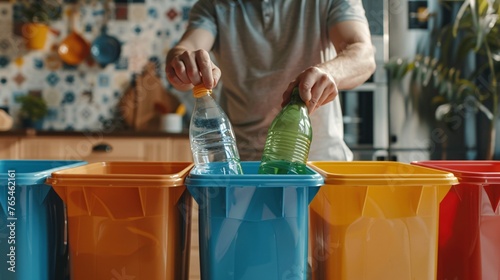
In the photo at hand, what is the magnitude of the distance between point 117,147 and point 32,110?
2.79ft

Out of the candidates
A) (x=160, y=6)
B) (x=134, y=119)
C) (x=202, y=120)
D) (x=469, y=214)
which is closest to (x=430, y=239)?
(x=469, y=214)

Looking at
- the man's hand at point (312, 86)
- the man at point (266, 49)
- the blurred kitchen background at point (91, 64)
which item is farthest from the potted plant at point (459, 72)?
the man's hand at point (312, 86)

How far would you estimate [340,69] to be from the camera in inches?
41.8

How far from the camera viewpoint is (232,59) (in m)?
1.34

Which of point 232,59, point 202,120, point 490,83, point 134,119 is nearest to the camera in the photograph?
point 202,120

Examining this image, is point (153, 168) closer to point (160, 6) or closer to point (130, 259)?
point (130, 259)

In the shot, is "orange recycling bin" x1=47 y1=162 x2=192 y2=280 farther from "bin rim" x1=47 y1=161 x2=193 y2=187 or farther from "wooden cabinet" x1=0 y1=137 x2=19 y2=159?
"wooden cabinet" x1=0 y1=137 x2=19 y2=159

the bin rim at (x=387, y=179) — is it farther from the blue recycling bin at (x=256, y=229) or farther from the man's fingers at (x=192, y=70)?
the man's fingers at (x=192, y=70)

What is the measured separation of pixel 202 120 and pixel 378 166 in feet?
1.20

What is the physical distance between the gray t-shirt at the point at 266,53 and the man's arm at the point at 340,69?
7 cm

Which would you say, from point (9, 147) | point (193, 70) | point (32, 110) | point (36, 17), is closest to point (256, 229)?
point (193, 70)

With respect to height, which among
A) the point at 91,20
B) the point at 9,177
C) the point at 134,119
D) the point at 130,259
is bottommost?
the point at 130,259

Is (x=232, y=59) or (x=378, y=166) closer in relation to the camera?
(x=378, y=166)

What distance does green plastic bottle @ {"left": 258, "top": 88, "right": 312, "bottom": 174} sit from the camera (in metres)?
0.79
